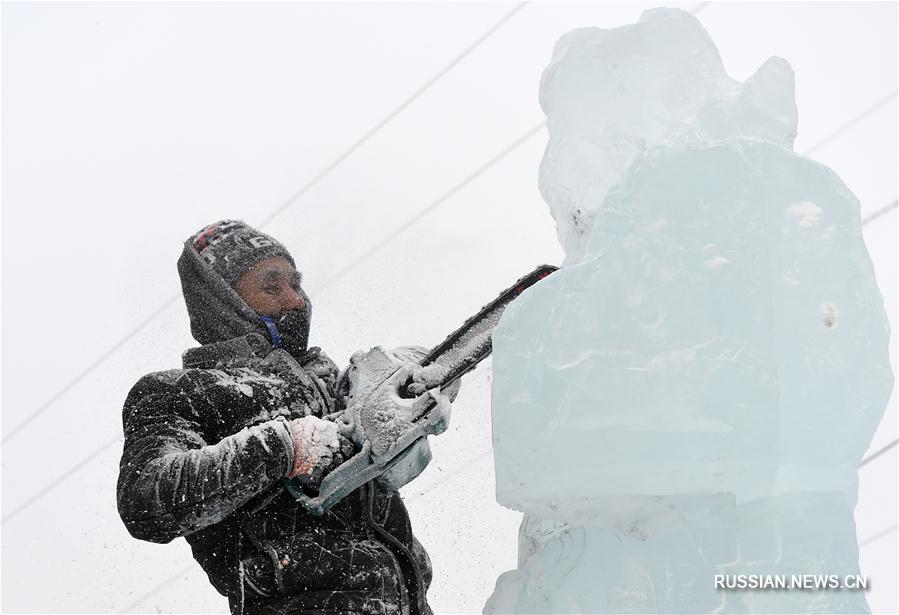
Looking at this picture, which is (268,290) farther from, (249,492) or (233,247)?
(249,492)

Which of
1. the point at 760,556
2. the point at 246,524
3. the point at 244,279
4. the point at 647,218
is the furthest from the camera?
the point at 244,279

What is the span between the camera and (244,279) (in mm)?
3043

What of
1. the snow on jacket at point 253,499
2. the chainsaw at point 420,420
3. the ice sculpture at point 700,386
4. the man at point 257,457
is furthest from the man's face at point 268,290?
the ice sculpture at point 700,386

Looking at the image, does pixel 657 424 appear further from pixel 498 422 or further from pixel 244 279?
pixel 244 279

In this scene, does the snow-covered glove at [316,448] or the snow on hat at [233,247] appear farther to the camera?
the snow on hat at [233,247]

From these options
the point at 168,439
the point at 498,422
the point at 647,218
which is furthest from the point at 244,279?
the point at 647,218

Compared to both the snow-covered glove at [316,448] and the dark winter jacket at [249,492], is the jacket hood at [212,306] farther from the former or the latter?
the snow-covered glove at [316,448]

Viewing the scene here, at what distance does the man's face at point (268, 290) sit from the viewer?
302cm

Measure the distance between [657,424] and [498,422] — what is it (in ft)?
1.10

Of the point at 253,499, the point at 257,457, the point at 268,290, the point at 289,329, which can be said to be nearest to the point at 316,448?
the point at 257,457

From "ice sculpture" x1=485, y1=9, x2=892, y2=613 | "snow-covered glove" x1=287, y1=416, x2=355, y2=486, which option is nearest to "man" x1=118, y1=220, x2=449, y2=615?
"snow-covered glove" x1=287, y1=416, x2=355, y2=486

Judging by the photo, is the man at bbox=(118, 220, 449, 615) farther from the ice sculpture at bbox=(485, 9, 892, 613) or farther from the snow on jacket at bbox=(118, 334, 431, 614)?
the ice sculpture at bbox=(485, 9, 892, 613)

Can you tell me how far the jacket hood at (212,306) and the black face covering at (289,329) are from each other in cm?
2

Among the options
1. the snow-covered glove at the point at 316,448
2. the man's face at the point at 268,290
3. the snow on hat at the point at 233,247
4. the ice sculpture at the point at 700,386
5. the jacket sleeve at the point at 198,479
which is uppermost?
the snow on hat at the point at 233,247
